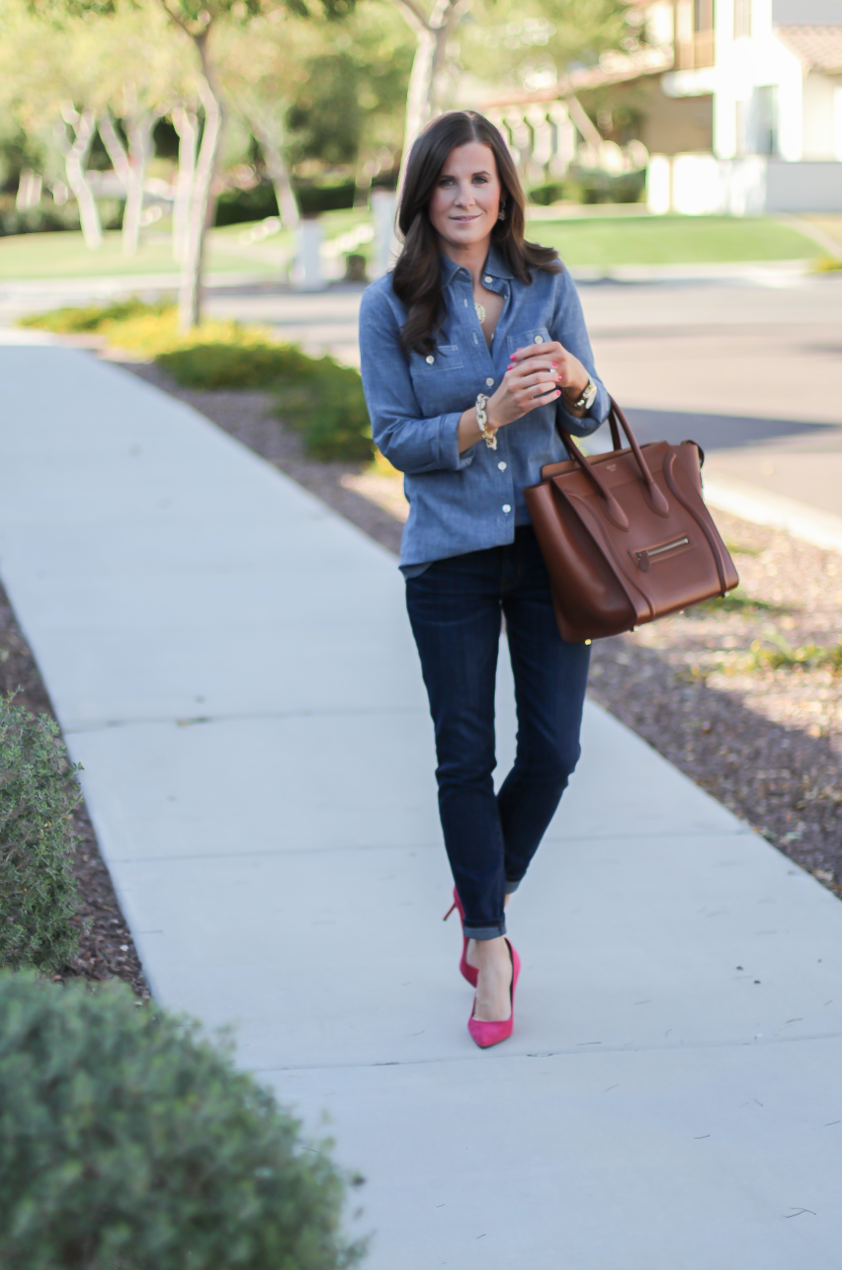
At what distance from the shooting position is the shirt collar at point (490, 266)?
293 centimetres

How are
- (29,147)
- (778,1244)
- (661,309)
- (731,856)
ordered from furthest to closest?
(29,147) → (661,309) → (731,856) → (778,1244)

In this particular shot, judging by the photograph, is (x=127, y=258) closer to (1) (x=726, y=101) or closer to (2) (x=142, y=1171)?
(1) (x=726, y=101)

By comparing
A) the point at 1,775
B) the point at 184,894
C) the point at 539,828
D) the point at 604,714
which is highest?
the point at 1,775

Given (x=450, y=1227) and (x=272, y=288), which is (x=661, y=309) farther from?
(x=450, y=1227)

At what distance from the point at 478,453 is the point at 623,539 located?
0.34m

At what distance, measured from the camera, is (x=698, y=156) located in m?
43.0

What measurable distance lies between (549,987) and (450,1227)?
0.94 metres

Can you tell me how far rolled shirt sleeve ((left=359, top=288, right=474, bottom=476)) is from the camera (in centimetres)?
286

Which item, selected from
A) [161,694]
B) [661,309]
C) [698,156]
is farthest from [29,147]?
[161,694]

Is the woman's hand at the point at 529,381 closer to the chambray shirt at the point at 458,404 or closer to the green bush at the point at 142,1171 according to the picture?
the chambray shirt at the point at 458,404

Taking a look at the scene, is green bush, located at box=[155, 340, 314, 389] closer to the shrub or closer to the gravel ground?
the shrub

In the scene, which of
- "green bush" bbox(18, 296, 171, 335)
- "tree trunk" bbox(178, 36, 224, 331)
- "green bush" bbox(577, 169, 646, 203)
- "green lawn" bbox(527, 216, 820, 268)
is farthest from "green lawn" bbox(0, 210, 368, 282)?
"tree trunk" bbox(178, 36, 224, 331)

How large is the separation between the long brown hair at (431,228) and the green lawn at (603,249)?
93.8 ft

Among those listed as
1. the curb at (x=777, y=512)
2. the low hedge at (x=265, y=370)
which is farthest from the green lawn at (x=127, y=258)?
the curb at (x=777, y=512)
